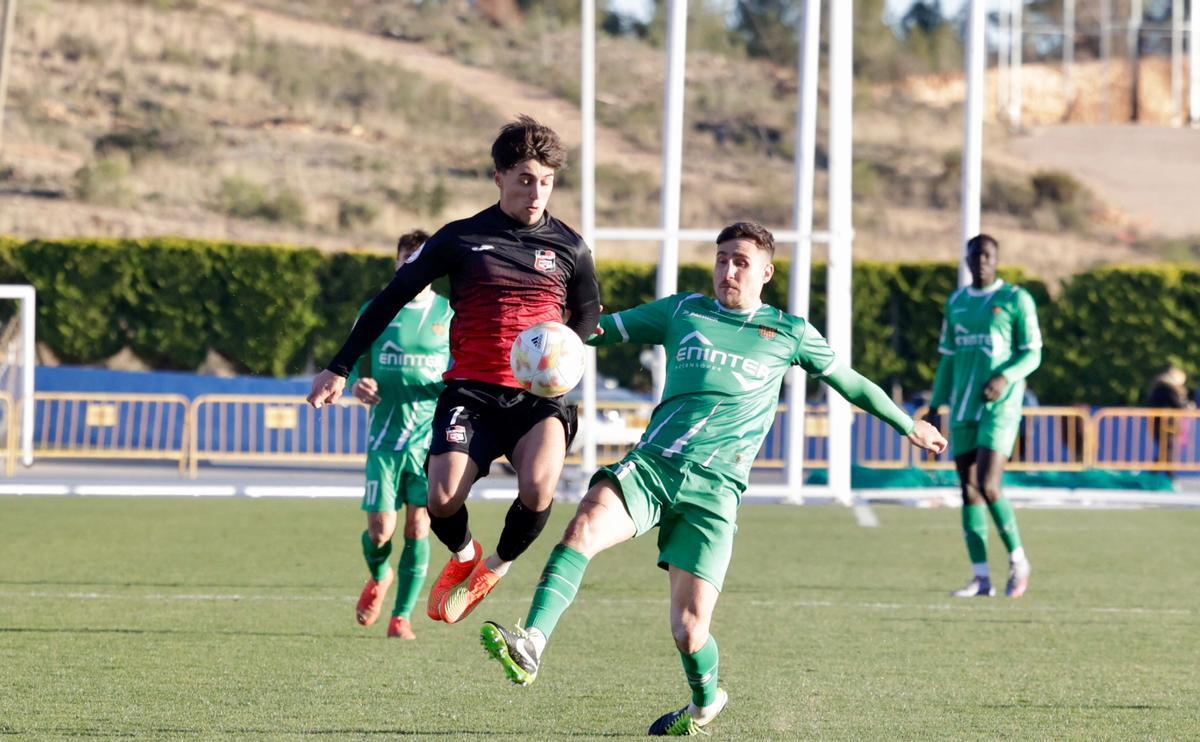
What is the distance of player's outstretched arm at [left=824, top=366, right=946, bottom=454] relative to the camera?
6.68 m

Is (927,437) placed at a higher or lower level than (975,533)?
higher

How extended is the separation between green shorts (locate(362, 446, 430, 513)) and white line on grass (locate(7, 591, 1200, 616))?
1.62m

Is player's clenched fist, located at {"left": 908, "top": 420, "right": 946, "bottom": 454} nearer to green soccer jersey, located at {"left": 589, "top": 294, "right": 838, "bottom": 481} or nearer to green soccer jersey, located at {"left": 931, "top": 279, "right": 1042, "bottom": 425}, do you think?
green soccer jersey, located at {"left": 589, "top": 294, "right": 838, "bottom": 481}

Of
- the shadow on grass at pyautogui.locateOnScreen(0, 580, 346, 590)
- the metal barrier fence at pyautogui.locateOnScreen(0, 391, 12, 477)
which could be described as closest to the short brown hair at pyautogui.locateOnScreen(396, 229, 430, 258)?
the shadow on grass at pyautogui.locateOnScreen(0, 580, 346, 590)

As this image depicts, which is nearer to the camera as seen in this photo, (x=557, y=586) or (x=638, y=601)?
(x=557, y=586)

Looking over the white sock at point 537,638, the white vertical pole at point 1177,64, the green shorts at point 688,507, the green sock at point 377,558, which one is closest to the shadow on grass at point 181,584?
the green sock at point 377,558

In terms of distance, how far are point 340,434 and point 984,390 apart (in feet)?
51.4

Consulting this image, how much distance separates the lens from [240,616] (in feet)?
32.8

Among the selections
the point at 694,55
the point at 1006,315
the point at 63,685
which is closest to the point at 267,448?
the point at 1006,315

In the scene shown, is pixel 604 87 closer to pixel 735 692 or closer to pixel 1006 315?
pixel 1006 315

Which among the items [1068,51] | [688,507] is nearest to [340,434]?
[688,507]

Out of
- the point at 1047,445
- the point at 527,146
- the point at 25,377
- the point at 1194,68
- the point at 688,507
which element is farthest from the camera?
the point at 1194,68

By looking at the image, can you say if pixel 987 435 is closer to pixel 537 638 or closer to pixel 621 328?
pixel 621 328

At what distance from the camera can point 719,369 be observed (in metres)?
6.63
